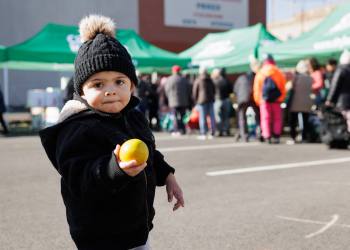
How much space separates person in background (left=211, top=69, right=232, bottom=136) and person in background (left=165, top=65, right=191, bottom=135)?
0.78 metres

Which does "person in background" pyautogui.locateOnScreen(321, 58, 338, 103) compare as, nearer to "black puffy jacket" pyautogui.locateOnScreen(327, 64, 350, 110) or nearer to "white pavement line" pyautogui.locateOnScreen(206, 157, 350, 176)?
"black puffy jacket" pyautogui.locateOnScreen(327, 64, 350, 110)

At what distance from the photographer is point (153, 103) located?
1416 centimetres

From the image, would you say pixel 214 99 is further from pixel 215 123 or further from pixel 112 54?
pixel 112 54

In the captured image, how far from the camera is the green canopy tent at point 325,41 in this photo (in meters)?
10.8

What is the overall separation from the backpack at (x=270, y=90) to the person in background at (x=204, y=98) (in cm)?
205

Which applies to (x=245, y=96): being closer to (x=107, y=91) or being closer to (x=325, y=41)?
(x=325, y=41)

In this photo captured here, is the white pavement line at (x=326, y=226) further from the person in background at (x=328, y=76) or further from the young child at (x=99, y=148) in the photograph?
the person in background at (x=328, y=76)

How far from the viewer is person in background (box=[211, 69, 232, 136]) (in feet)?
39.2

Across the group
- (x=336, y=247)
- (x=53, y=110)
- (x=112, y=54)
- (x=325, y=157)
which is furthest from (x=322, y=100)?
(x=112, y=54)

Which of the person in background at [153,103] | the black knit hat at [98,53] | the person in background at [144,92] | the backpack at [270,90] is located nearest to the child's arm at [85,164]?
the black knit hat at [98,53]

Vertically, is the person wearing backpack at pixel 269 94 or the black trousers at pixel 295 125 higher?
the person wearing backpack at pixel 269 94

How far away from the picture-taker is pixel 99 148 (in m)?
1.79

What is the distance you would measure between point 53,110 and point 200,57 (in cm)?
475

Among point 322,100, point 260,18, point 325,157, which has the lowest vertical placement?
point 325,157
